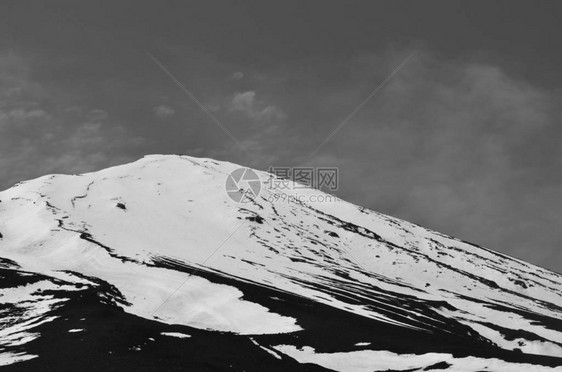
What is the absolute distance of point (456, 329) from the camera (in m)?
81.1

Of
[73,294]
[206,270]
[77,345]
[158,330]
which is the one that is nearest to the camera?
[77,345]

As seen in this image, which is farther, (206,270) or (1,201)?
(1,201)

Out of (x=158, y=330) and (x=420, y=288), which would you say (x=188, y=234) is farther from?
(x=158, y=330)

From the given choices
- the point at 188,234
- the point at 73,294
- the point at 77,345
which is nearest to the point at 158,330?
the point at 77,345

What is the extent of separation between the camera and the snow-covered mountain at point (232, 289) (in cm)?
4891

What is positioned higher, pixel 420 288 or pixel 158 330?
pixel 420 288

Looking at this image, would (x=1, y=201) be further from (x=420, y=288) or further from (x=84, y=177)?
(x=420, y=288)

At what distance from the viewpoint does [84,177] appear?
178 metres

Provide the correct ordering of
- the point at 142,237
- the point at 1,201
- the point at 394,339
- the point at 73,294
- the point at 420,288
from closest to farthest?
the point at 394,339, the point at 73,294, the point at 142,237, the point at 420,288, the point at 1,201

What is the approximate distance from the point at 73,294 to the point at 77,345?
21305 millimetres

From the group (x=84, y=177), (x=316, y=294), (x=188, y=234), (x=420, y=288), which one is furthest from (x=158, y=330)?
(x=84, y=177)

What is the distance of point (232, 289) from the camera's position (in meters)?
78.9

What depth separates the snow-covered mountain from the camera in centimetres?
4891

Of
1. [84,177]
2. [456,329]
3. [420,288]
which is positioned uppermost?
[84,177]
